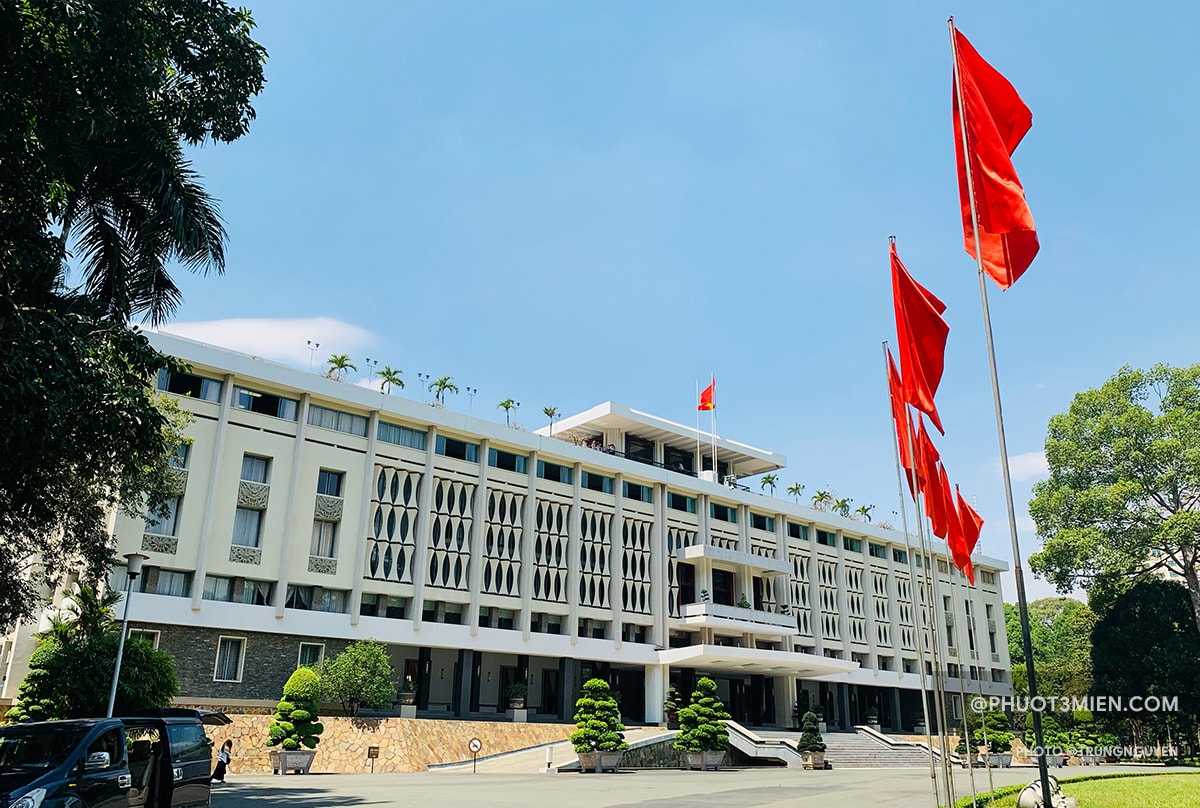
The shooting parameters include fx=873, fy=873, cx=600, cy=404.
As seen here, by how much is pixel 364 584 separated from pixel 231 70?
72.7ft

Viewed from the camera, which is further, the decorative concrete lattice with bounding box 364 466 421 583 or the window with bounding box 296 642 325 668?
the decorative concrete lattice with bounding box 364 466 421 583

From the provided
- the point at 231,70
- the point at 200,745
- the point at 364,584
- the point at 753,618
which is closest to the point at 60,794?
the point at 200,745

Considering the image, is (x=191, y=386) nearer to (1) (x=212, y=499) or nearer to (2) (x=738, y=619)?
(1) (x=212, y=499)

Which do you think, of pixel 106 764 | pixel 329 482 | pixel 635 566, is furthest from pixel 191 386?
pixel 106 764

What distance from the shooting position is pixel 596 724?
2897cm

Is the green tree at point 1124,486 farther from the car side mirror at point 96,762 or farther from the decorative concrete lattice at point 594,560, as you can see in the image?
the car side mirror at point 96,762

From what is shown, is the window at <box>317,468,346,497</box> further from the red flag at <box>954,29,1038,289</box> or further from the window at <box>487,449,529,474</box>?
the red flag at <box>954,29,1038,289</box>

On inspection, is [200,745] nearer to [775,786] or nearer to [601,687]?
[775,786]

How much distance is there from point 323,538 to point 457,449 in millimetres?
7024

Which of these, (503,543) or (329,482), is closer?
(329,482)

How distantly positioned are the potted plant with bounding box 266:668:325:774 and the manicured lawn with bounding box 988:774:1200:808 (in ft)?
62.3

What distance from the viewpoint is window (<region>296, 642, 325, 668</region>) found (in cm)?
3105

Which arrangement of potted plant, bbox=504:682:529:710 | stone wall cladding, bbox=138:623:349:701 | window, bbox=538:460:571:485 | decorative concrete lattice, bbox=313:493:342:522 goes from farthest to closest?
window, bbox=538:460:571:485, potted plant, bbox=504:682:529:710, decorative concrete lattice, bbox=313:493:342:522, stone wall cladding, bbox=138:623:349:701

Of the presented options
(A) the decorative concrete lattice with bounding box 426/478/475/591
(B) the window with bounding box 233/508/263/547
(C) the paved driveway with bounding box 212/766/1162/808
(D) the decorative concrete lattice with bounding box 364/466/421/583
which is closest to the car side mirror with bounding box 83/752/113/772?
(C) the paved driveway with bounding box 212/766/1162/808
